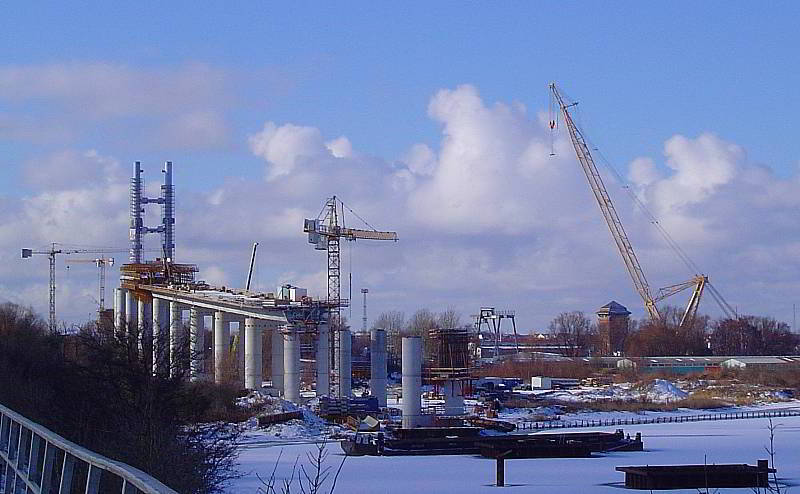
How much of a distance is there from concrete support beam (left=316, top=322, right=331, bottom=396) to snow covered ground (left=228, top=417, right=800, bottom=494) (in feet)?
71.2

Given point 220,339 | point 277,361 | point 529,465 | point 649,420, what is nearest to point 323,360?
point 277,361

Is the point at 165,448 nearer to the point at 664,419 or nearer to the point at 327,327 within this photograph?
the point at 327,327

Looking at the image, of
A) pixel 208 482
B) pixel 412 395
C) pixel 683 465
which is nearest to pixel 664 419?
pixel 412 395

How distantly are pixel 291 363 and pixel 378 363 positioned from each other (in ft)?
24.6

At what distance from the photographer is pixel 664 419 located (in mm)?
94938

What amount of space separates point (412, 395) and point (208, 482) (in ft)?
162

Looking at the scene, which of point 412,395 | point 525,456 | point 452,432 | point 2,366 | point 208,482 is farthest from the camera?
point 412,395

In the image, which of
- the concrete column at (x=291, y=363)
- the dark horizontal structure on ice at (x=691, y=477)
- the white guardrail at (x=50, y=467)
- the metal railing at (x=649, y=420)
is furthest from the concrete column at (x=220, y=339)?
the white guardrail at (x=50, y=467)

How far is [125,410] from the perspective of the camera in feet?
133

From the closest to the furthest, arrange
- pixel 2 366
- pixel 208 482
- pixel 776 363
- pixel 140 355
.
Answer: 1. pixel 208 482
2. pixel 140 355
3. pixel 2 366
4. pixel 776 363

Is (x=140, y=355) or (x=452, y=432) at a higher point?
(x=140, y=355)

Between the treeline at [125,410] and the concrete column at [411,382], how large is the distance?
30029 millimetres

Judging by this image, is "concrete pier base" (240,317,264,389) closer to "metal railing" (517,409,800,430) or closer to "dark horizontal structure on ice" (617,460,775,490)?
"metal railing" (517,409,800,430)

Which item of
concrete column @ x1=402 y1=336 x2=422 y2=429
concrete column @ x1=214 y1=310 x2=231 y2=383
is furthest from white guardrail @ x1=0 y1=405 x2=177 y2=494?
concrete column @ x1=214 y1=310 x2=231 y2=383
